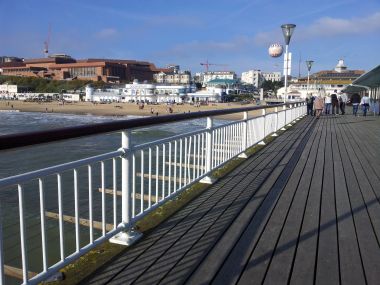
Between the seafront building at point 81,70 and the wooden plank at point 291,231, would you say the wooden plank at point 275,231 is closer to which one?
the wooden plank at point 291,231

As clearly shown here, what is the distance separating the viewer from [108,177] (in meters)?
10.7

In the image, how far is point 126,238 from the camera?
9.93 ft

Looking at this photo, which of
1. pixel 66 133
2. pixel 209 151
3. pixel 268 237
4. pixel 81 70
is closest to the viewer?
pixel 66 133

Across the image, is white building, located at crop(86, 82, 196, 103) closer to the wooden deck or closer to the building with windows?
the building with windows

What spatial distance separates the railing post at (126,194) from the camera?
2922mm

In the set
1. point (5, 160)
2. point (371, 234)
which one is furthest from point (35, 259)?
point (5, 160)

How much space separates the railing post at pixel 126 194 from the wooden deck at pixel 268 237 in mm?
106

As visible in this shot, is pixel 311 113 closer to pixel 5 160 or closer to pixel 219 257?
pixel 5 160

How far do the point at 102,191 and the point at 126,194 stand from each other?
0.84 ft

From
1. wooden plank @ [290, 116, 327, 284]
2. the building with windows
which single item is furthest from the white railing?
the building with windows

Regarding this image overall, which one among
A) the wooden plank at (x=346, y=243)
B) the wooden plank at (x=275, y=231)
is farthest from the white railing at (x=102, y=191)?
the wooden plank at (x=346, y=243)

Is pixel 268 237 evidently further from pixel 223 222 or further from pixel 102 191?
pixel 102 191

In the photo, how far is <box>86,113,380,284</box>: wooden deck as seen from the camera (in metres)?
2.47

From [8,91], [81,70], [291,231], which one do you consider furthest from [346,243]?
[81,70]
